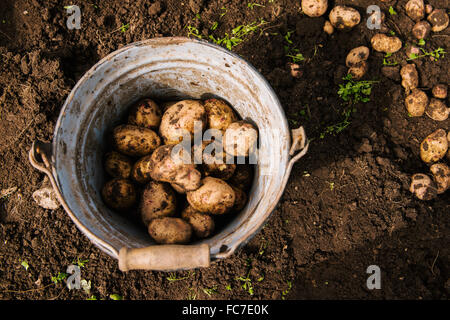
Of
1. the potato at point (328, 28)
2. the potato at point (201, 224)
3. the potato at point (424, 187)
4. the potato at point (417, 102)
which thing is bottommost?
the potato at point (424, 187)

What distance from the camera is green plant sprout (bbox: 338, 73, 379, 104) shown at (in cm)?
326

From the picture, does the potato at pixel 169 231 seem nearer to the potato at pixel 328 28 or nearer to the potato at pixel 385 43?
the potato at pixel 328 28

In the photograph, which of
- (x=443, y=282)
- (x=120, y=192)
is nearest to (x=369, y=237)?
(x=443, y=282)

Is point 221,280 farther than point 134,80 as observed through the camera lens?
Yes

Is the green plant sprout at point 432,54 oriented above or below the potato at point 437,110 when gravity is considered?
above

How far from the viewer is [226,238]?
2.09m

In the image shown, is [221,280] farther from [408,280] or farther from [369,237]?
[408,280]

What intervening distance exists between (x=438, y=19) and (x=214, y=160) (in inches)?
108

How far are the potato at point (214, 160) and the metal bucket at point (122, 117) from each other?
25cm

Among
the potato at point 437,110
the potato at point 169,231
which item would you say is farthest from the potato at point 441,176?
the potato at point 169,231

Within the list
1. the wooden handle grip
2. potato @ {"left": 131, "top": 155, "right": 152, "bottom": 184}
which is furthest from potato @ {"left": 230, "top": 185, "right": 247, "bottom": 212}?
the wooden handle grip

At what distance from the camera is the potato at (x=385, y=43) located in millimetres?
3285

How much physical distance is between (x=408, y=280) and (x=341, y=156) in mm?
1185

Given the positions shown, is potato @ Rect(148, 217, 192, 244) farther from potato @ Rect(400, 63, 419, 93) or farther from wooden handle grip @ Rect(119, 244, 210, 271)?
potato @ Rect(400, 63, 419, 93)
